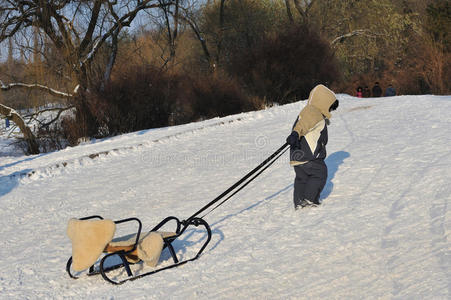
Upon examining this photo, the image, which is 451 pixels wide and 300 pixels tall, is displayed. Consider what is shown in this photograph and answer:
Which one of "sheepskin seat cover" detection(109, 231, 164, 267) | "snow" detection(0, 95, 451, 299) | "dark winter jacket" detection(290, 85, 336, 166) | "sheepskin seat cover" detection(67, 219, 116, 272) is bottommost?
"snow" detection(0, 95, 451, 299)

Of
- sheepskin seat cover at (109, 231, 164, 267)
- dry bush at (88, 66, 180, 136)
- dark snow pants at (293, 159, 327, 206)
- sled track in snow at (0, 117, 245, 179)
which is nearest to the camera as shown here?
sheepskin seat cover at (109, 231, 164, 267)

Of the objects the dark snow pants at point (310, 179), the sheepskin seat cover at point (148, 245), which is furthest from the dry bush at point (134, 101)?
the sheepskin seat cover at point (148, 245)

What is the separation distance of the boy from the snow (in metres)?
0.32

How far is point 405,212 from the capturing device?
569 cm

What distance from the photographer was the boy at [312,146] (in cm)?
593

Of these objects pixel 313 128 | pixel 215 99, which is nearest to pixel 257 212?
pixel 313 128

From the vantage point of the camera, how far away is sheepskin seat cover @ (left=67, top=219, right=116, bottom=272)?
4.45m

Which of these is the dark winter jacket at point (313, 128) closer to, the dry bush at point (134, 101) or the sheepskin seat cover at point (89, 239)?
the sheepskin seat cover at point (89, 239)

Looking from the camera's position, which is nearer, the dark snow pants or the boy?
the boy

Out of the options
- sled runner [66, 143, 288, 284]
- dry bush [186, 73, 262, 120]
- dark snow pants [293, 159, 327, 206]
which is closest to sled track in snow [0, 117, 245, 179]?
sled runner [66, 143, 288, 284]

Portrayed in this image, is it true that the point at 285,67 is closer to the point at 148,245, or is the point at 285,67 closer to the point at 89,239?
the point at 148,245

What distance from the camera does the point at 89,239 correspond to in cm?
448

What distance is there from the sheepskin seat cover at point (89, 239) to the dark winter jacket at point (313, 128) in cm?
239

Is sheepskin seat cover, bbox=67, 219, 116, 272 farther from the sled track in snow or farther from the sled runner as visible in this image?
the sled track in snow
